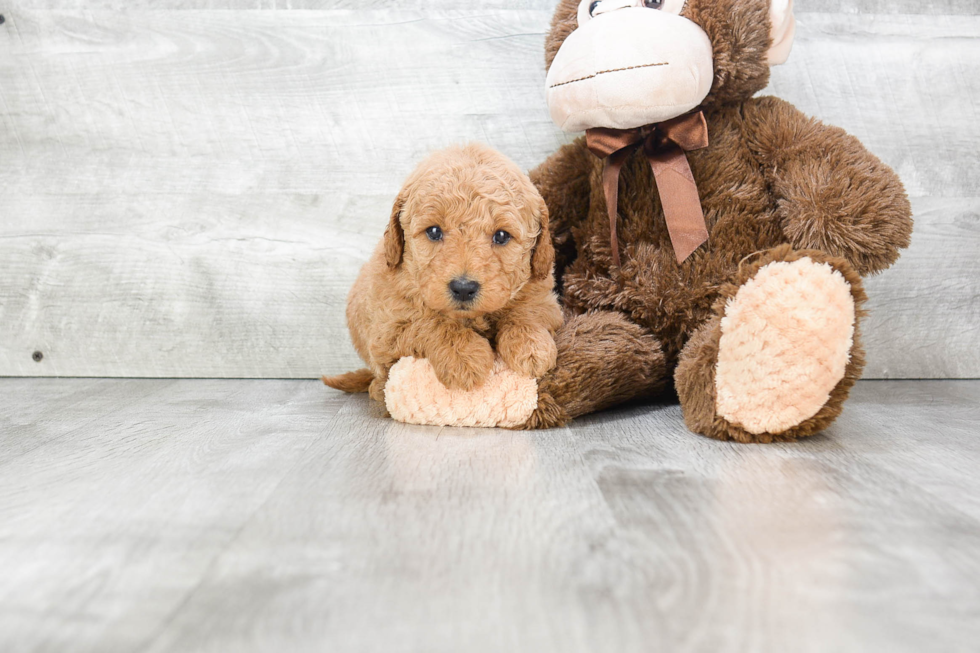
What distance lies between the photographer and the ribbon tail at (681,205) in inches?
38.1

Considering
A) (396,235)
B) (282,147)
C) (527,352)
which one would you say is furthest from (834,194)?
(282,147)

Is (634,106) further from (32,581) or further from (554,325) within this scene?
(32,581)

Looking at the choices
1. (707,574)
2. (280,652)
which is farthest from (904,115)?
(280,652)

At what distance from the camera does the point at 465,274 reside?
81cm

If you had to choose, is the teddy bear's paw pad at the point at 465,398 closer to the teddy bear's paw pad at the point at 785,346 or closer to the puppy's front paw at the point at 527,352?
the puppy's front paw at the point at 527,352

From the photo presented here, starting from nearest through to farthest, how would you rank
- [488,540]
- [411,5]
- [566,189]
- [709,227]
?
[488,540]
[709,227]
[566,189]
[411,5]

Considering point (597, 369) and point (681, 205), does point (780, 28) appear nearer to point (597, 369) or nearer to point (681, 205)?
point (681, 205)

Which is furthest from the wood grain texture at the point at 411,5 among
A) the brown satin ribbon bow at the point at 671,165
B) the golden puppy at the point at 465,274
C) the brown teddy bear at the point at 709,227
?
the golden puppy at the point at 465,274

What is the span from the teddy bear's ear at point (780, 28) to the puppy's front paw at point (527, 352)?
512 millimetres

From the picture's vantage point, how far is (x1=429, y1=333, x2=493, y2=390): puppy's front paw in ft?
2.84

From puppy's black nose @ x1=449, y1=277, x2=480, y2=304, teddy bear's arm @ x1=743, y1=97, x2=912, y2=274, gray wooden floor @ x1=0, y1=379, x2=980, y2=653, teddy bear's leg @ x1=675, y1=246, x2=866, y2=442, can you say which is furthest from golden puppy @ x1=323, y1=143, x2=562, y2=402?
teddy bear's arm @ x1=743, y1=97, x2=912, y2=274

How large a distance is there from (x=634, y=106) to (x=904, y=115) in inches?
25.6

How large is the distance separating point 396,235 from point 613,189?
339 millimetres

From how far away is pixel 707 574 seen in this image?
1.58ft
